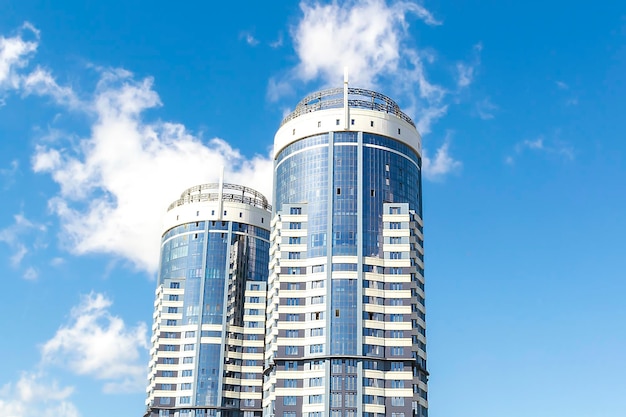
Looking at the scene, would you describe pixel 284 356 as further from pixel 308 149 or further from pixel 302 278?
pixel 308 149

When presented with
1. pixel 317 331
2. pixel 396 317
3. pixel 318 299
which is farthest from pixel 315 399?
pixel 396 317

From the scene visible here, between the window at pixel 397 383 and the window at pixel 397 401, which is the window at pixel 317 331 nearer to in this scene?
the window at pixel 397 383

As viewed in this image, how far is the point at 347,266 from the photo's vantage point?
6191 inches

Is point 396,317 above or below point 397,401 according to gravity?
above

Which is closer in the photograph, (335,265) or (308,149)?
(335,265)

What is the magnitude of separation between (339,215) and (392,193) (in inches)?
491

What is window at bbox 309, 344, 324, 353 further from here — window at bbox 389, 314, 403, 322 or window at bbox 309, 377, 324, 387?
window at bbox 389, 314, 403, 322

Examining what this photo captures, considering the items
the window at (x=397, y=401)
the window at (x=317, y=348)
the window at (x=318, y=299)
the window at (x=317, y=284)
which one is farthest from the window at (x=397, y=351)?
the window at (x=317, y=284)

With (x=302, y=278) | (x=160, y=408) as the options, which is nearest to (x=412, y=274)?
(x=302, y=278)

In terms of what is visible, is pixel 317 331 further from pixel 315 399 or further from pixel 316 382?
pixel 315 399

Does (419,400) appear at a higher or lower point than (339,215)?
lower

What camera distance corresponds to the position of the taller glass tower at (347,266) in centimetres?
15112

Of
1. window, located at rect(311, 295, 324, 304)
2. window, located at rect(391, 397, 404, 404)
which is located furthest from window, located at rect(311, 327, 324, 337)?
window, located at rect(391, 397, 404, 404)

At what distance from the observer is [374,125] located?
168250 millimetres
